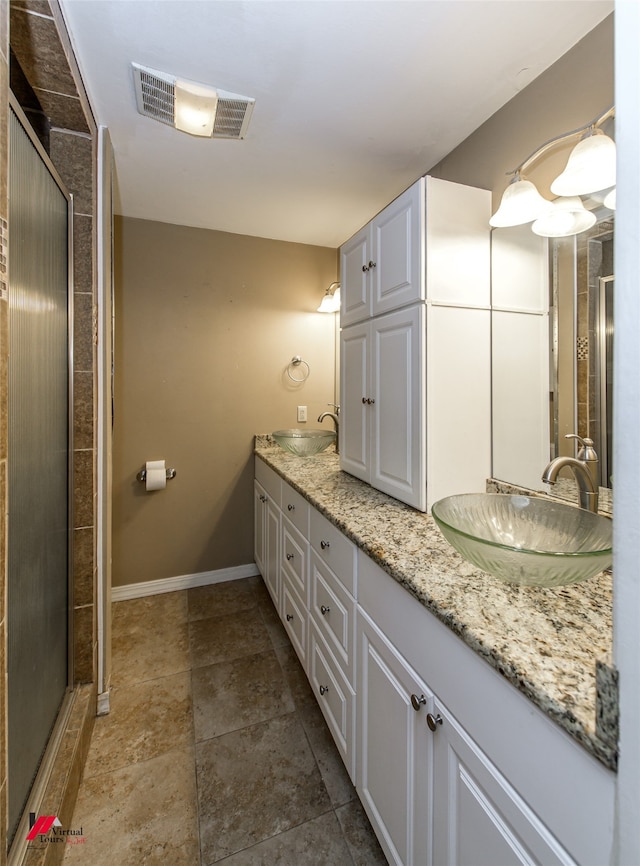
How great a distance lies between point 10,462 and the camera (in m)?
0.98

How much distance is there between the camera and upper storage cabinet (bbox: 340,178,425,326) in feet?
4.48

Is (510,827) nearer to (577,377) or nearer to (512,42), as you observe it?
(577,377)

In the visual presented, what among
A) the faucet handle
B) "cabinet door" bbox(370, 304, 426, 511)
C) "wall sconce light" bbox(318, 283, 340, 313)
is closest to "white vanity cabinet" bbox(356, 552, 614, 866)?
"cabinet door" bbox(370, 304, 426, 511)

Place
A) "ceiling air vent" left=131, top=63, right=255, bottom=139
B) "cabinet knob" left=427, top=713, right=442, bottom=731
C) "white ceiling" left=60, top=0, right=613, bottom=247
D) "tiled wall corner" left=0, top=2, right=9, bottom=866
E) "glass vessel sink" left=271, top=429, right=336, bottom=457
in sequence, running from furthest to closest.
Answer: "glass vessel sink" left=271, top=429, right=336, bottom=457
"ceiling air vent" left=131, top=63, right=255, bottom=139
"white ceiling" left=60, top=0, right=613, bottom=247
"cabinet knob" left=427, top=713, right=442, bottom=731
"tiled wall corner" left=0, top=2, right=9, bottom=866

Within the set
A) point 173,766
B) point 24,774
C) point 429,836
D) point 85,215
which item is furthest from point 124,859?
point 85,215

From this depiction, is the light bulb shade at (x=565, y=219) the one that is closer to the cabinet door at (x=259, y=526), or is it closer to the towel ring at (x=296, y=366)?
the towel ring at (x=296, y=366)

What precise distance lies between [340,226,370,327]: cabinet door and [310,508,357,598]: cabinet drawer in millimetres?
905

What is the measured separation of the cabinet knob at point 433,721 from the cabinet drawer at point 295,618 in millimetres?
884

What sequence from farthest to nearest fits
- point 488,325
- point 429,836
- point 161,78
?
point 488,325, point 161,78, point 429,836

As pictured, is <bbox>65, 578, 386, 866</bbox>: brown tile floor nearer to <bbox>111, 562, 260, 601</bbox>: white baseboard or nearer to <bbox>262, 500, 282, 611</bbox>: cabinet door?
<bbox>262, 500, 282, 611</bbox>: cabinet door

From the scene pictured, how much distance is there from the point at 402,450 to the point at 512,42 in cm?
131

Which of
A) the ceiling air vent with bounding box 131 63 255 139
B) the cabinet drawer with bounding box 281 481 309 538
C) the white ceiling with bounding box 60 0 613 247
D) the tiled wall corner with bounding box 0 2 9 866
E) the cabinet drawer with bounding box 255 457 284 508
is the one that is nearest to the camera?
the tiled wall corner with bounding box 0 2 9 866

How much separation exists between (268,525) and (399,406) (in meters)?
1.21

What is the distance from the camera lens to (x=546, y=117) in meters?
1.28
